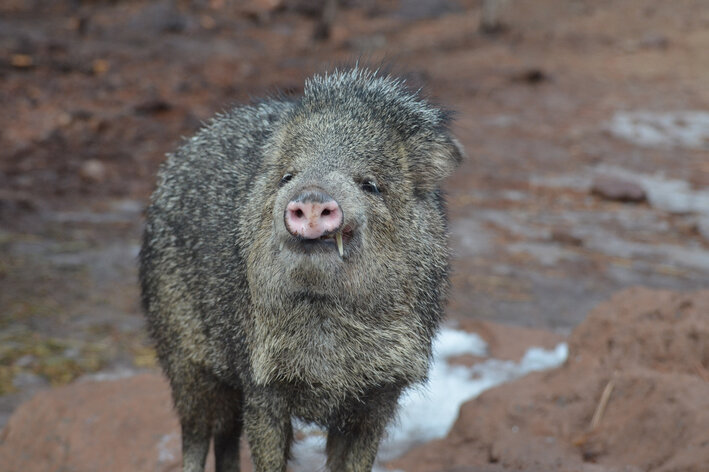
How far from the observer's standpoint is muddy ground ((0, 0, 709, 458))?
5.32 m

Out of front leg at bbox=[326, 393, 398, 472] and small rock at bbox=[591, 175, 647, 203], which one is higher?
front leg at bbox=[326, 393, 398, 472]

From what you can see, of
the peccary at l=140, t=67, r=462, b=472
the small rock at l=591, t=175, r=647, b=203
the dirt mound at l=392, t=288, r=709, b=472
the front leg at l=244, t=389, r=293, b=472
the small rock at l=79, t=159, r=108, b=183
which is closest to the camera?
the peccary at l=140, t=67, r=462, b=472

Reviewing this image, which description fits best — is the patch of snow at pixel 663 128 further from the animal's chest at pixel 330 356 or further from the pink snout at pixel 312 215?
the pink snout at pixel 312 215

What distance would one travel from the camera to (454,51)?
1276 cm

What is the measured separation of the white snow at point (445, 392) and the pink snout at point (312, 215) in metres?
1.83

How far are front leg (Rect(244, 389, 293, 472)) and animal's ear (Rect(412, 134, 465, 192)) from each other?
2.49 feet

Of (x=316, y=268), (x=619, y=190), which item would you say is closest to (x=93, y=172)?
(x=619, y=190)

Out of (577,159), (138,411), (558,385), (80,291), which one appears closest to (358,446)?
(558,385)

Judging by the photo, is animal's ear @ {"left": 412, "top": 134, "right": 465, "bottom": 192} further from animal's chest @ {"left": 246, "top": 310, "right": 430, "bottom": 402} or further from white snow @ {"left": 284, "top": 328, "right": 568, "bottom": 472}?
white snow @ {"left": 284, "top": 328, "right": 568, "bottom": 472}

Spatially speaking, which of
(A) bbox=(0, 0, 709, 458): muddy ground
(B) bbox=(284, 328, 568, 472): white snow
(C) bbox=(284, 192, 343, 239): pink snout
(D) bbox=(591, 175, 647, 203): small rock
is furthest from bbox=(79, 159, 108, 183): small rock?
(C) bbox=(284, 192, 343, 239): pink snout

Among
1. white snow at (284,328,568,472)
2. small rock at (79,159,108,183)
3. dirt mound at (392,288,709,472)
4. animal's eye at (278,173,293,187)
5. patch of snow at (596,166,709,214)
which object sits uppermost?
animal's eye at (278,173,293,187)

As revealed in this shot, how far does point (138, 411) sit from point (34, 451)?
45cm

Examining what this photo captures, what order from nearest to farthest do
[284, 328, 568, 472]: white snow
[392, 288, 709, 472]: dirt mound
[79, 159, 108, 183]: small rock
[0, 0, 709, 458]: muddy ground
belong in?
[392, 288, 709, 472]: dirt mound
[284, 328, 568, 472]: white snow
[0, 0, 709, 458]: muddy ground
[79, 159, 108, 183]: small rock

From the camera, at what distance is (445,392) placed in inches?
160
